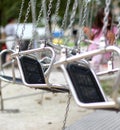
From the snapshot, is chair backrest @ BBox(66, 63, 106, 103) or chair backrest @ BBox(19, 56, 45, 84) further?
chair backrest @ BBox(19, 56, 45, 84)

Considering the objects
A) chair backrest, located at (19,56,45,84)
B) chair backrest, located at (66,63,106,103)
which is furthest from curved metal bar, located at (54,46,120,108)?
chair backrest, located at (19,56,45,84)

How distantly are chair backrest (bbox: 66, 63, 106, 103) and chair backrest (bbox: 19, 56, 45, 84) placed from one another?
872 millimetres

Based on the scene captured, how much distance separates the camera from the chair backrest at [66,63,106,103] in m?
3.45

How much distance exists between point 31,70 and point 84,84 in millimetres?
1169

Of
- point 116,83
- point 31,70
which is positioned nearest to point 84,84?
point 116,83

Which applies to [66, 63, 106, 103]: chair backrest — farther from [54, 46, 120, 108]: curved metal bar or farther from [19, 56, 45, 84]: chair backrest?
[19, 56, 45, 84]: chair backrest

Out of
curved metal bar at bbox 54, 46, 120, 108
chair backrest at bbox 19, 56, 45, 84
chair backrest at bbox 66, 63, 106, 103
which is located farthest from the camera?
chair backrest at bbox 19, 56, 45, 84

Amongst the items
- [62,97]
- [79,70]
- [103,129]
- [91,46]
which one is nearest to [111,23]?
[91,46]

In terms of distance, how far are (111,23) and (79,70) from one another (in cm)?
377

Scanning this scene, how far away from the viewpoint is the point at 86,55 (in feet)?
10.9

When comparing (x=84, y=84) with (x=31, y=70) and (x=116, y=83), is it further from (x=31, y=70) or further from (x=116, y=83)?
(x=31, y=70)

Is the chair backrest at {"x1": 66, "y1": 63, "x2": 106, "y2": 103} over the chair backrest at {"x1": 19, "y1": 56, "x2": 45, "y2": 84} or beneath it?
over

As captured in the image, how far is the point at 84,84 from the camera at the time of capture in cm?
359

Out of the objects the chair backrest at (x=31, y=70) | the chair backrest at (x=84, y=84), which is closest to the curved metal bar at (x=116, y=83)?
the chair backrest at (x=84, y=84)
